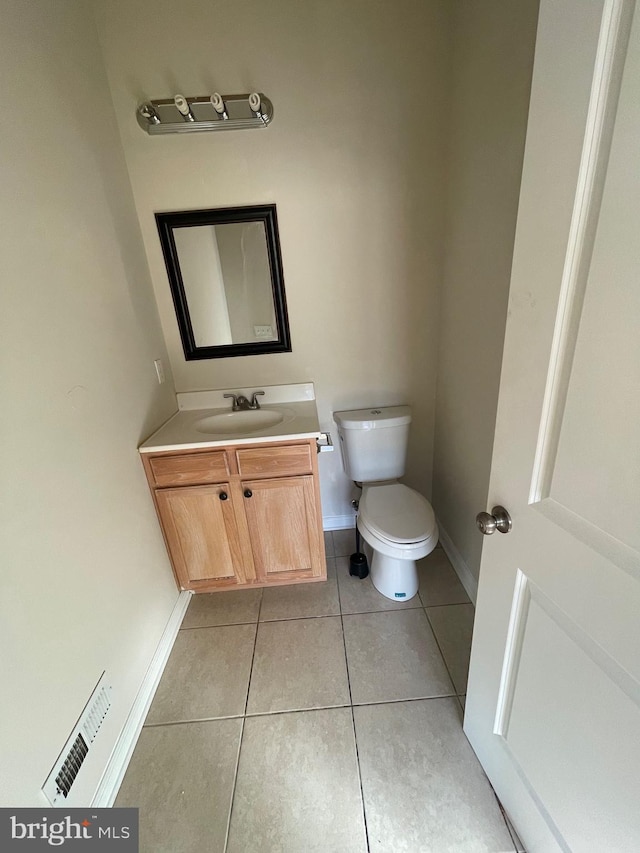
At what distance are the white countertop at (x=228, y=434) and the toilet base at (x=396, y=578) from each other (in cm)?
72

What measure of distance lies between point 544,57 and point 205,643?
203cm

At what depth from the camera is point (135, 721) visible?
1227 millimetres

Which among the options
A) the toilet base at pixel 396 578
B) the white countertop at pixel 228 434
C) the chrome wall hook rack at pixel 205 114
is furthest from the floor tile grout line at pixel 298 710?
the chrome wall hook rack at pixel 205 114

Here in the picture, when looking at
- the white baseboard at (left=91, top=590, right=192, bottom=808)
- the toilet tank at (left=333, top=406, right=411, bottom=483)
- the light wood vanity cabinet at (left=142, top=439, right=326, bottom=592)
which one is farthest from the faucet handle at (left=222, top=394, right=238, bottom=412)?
the white baseboard at (left=91, top=590, right=192, bottom=808)

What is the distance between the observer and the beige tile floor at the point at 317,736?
98 centimetres

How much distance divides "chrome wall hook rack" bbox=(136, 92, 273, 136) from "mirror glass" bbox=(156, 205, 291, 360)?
301 millimetres

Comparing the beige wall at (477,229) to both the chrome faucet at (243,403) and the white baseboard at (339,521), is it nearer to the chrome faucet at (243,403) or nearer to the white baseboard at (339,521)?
the white baseboard at (339,521)

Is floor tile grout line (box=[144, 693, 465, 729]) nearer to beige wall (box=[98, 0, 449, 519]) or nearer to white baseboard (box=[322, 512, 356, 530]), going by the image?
white baseboard (box=[322, 512, 356, 530])

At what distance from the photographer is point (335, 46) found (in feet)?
4.78

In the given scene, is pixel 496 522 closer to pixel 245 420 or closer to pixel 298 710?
pixel 298 710

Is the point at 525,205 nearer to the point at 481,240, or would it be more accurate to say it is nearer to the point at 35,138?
the point at 481,240

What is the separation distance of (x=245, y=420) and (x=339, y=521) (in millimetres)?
909

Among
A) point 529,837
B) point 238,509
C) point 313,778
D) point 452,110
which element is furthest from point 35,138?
point 529,837

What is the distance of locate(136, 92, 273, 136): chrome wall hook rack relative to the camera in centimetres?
141
